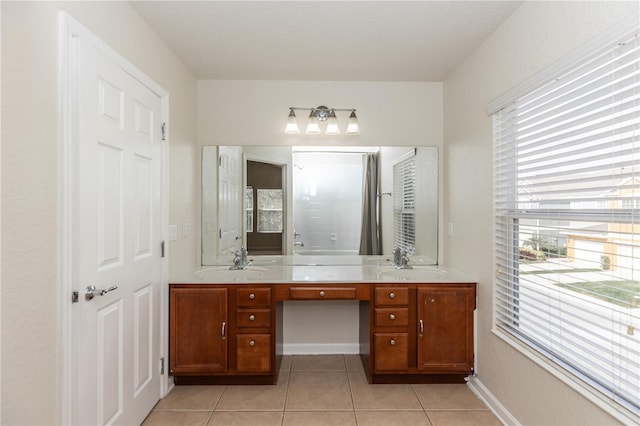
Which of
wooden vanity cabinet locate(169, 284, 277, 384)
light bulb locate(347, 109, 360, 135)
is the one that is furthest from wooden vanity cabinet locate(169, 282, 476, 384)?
light bulb locate(347, 109, 360, 135)

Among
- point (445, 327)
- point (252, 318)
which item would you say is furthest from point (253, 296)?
point (445, 327)

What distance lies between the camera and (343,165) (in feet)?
10.1

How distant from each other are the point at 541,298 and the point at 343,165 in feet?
5.96

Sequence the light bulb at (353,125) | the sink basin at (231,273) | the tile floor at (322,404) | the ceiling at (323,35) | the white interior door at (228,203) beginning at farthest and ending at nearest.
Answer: the white interior door at (228,203) → the light bulb at (353,125) → the sink basin at (231,273) → the tile floor at (322,404) → the ceiling at (323,35)

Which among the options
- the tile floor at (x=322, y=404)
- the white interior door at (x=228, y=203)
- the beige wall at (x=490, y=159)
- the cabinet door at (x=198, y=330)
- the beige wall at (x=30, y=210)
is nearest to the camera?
the beige wall at (x=30, y=210)

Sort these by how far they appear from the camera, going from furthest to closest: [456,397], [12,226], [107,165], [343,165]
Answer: [343,165], [456,397], [107,165], [12,226]

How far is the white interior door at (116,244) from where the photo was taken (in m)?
1.51

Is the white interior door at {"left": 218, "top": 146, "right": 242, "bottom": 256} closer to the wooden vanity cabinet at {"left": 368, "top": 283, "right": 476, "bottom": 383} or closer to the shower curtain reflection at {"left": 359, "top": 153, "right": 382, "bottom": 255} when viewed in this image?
the shower curtain reflection at {"left": 359, "top": 153, "right": 382, "bottom": 255}

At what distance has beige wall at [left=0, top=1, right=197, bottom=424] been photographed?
1155 millimetres

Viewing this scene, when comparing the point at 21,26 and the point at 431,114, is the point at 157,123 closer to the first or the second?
the point at 21,26

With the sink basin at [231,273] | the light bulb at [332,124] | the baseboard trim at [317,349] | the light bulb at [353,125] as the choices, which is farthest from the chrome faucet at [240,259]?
the light bulb at [353,125]

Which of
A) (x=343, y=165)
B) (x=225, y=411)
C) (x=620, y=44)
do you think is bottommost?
(x=225, y=411)

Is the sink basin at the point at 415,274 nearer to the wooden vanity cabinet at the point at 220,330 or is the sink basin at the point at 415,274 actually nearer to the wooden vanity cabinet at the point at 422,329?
the wooden vanity cabinet at the point at 422,329

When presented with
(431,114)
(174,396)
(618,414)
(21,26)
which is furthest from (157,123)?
(618,414)
